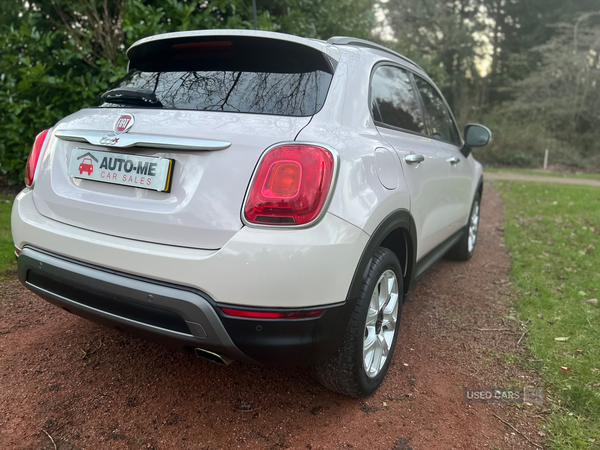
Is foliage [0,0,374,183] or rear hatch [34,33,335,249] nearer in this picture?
rear hatch [34,33,335,249]

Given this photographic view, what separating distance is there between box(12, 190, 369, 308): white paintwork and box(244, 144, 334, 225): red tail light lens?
0.06m

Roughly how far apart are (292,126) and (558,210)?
782cm

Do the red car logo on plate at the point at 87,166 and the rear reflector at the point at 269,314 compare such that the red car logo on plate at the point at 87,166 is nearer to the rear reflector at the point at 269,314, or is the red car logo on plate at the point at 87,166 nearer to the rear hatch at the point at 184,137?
the rear hatch at the point at 184,137

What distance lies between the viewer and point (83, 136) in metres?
2.06

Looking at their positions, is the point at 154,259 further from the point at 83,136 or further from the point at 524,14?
the point at 524,14

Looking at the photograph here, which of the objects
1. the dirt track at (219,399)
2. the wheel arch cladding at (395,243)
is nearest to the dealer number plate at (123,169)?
the wheel arch cladding at (395,243)

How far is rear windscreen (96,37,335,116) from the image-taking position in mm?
1972

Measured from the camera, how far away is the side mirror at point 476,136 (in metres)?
4.14

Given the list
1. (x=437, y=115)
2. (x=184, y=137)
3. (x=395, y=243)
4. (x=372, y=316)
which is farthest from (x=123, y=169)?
(x=437, y=115)

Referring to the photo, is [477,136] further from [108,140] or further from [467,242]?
[108,140]

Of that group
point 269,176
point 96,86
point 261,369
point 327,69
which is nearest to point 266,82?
point 327,69

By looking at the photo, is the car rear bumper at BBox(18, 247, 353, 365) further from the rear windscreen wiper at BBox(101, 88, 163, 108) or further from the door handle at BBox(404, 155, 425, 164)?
the door handle at BBox(404, 155, 425, 164)

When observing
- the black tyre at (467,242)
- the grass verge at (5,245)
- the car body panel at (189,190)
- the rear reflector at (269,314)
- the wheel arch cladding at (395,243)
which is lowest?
the grass verge at (5,245)

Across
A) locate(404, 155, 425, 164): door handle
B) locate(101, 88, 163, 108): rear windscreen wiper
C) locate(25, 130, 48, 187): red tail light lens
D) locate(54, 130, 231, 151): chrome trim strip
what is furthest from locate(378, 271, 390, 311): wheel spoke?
locate(25, 130, 48, 187): red tail light lens
